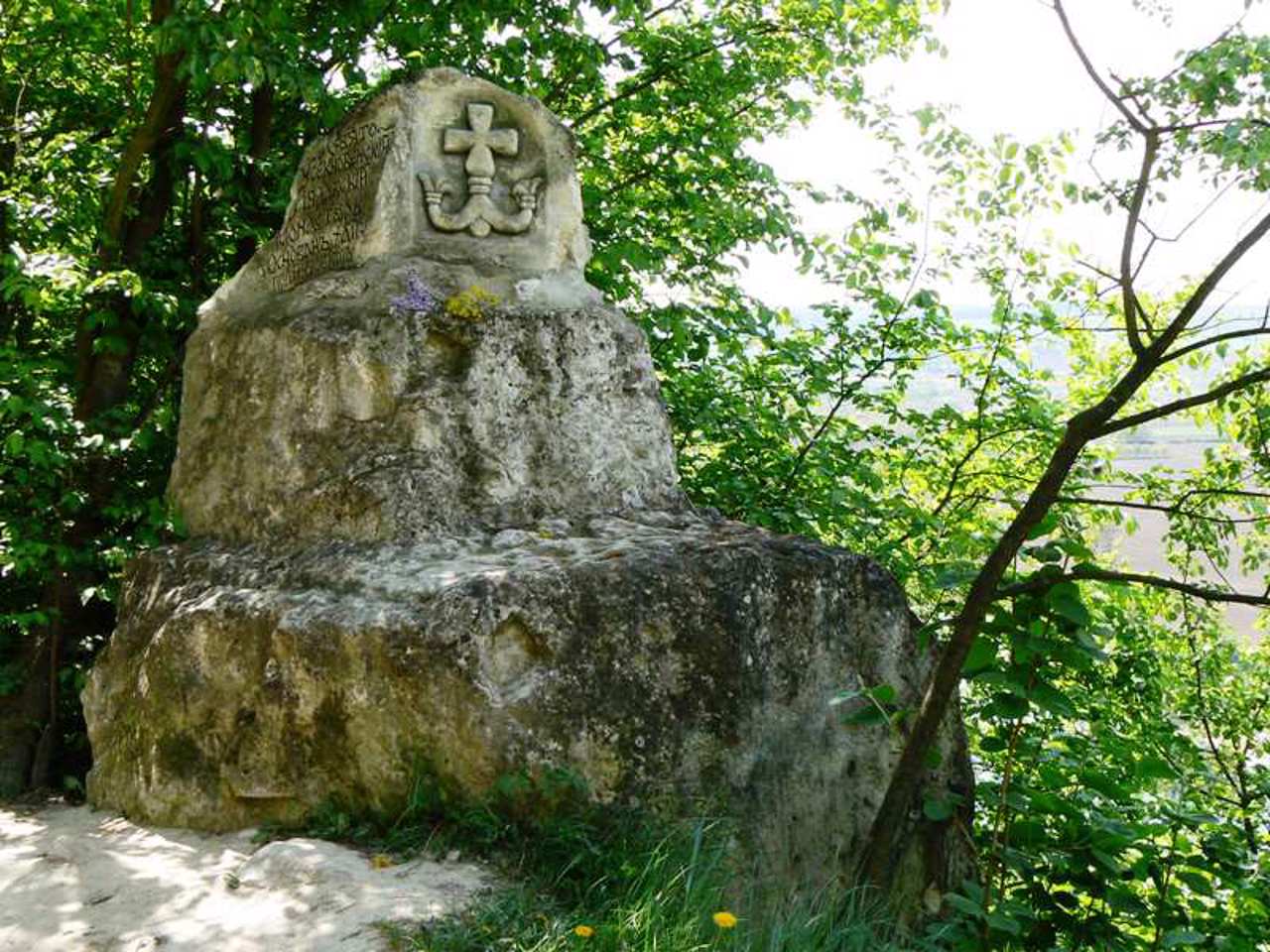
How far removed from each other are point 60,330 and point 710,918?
229 inches

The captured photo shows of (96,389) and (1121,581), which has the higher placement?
(96,389)

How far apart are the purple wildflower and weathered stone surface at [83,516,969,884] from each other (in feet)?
2.97

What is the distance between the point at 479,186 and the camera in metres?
5.20

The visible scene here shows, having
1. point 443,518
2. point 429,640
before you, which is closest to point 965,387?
point 443,518

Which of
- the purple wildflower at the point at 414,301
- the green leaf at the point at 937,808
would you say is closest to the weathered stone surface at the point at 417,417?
the purple wildflower at the point at 414,301

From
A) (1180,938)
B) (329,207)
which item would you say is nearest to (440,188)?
(329,207)

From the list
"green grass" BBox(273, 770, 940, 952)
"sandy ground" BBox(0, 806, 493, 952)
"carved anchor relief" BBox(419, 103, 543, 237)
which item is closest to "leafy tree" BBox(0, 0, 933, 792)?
"carved anchor relief" BBox(419, 103, 543, 237)

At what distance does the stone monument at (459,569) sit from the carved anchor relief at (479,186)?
11 millimetres

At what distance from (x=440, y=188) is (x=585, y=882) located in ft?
Result: 9.47

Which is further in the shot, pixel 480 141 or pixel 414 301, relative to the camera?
pixel 480 141

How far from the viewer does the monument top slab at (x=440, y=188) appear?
511cm

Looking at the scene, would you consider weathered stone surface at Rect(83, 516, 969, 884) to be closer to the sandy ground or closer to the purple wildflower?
the sandy ground

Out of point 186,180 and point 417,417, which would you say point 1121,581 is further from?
point 186,180

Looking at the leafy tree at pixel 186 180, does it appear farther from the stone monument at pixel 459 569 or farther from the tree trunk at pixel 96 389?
the stone monument at pixel 459 569
